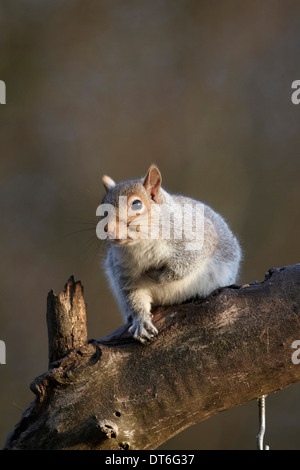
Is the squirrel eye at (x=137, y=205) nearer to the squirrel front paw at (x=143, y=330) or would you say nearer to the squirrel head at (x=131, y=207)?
the squirrel head at (x=131, y=207)

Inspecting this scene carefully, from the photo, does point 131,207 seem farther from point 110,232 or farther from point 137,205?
point 110,232

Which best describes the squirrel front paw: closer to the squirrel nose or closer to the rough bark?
the rough bark

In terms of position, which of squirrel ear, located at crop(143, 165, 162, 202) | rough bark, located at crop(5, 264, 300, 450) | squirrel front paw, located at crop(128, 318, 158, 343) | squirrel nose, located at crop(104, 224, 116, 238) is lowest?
rough bark, located at crop(5, 264, 300, 450)

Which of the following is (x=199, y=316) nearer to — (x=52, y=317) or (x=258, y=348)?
(x=258, y=348)

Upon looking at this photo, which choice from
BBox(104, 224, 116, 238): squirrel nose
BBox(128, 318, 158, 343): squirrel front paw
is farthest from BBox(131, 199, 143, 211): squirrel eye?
BBox(128, 318, 158, 343): squirrel front paw

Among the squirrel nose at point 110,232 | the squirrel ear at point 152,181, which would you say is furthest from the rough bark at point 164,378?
the squirrel ear at point 152,181

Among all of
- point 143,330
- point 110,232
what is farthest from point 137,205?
point 143,330
